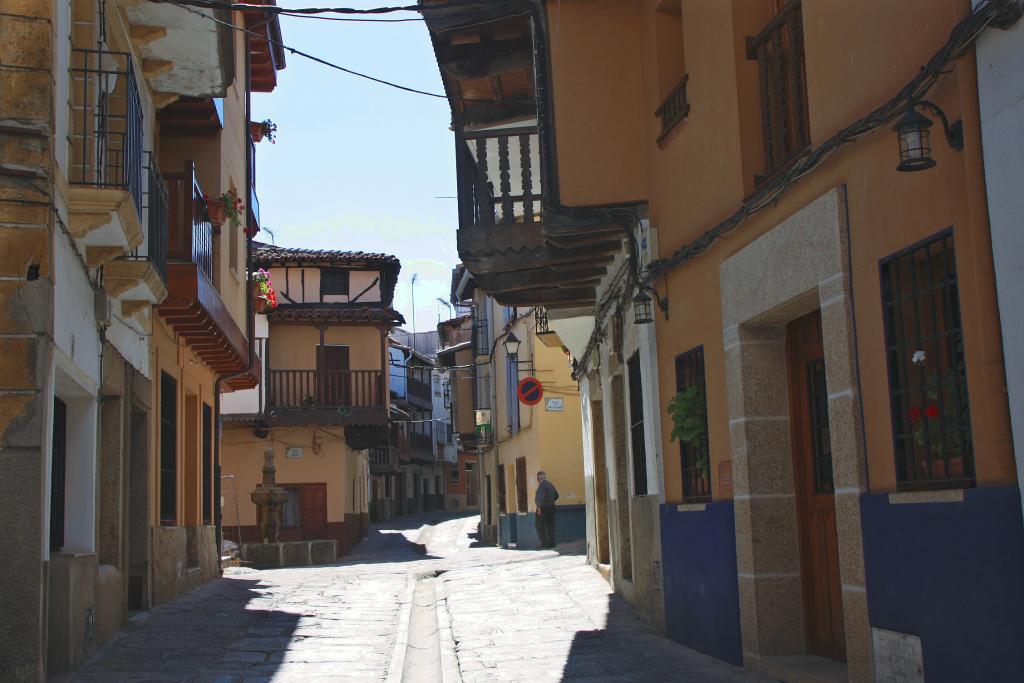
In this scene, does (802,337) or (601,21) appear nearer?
(802,337)

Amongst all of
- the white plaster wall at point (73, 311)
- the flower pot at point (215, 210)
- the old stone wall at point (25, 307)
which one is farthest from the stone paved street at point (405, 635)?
the flower pot at point (215, 210)

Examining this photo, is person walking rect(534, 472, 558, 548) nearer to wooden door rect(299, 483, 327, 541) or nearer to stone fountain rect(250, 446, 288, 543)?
stone fountain rect(250, 446, 288, 543)

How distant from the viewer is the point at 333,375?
32625 mm

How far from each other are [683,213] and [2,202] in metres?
4.97

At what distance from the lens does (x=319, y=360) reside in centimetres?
3306

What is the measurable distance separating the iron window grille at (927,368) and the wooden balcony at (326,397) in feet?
86.6

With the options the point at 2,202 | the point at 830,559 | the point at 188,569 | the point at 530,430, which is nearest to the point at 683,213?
the point at 830,559

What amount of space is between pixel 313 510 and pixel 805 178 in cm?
2617

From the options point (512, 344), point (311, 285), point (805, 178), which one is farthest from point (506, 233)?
point (311, 285)

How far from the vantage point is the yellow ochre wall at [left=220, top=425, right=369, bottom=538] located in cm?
3139

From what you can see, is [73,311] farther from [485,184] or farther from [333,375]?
[333,375]

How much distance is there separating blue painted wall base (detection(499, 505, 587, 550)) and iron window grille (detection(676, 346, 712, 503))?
1198cm

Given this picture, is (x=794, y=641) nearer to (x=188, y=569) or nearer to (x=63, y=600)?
(x=63, y=600)

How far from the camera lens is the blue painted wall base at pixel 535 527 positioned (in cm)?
2419
